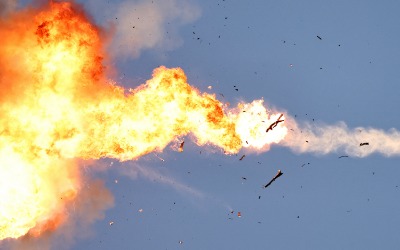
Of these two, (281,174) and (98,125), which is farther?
(281,174)

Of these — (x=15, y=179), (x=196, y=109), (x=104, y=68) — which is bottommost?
(x=15, y=179)

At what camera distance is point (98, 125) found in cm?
3450

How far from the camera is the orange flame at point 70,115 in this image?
3309cm

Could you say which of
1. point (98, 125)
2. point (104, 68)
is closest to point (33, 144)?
point (98, 125)

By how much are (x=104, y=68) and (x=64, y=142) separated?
495 centimetres

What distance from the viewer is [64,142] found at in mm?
34250

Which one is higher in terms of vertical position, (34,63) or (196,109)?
(34,63)

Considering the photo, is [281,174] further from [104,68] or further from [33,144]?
[33,144]

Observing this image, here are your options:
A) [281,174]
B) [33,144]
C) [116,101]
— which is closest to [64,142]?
[33,144]

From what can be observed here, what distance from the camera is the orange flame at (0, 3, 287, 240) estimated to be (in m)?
33.1

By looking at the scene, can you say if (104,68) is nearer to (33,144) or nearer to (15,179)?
(33,144)

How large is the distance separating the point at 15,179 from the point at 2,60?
692 cm

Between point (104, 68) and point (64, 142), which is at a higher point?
point (104, 68)

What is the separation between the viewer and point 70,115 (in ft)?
113
